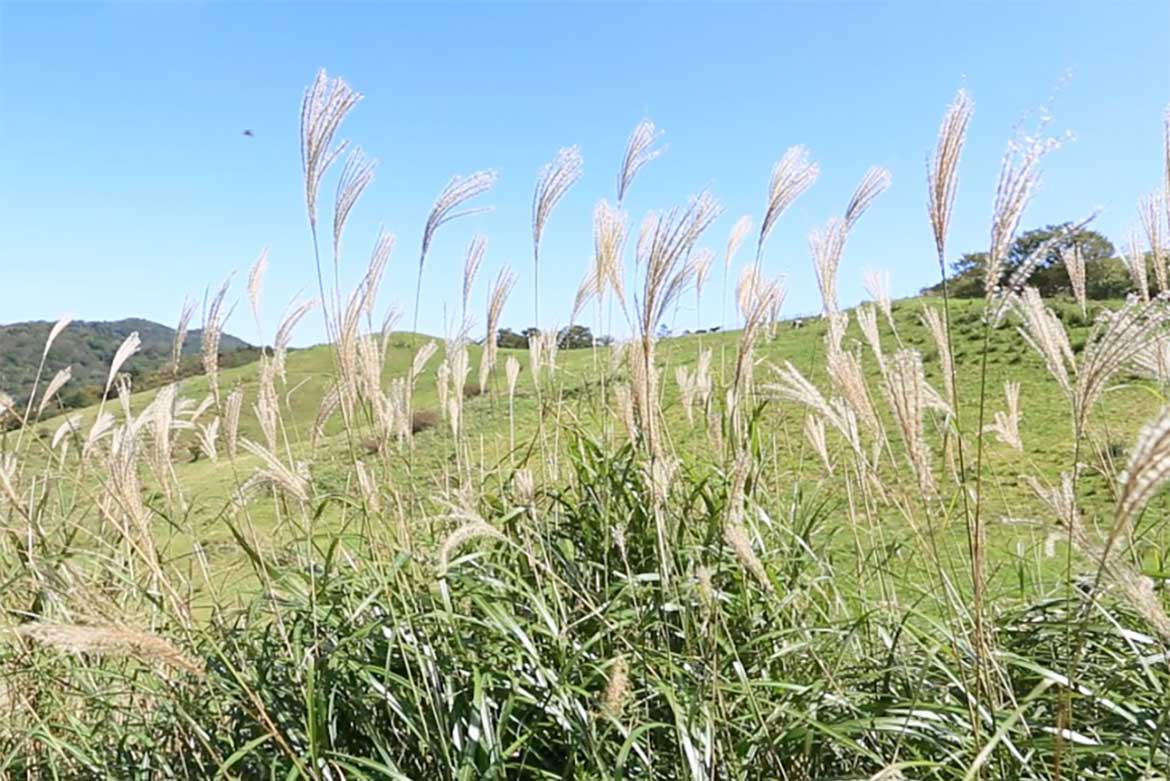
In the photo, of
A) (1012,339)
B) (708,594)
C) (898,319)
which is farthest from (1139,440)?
(898,319)

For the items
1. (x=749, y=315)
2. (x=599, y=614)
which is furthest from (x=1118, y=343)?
(x=599, y=614)

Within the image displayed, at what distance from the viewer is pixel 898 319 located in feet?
37.2

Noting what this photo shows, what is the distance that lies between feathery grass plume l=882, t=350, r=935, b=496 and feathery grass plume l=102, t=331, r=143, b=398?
1769 mm

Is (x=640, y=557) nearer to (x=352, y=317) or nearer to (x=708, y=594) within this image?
(x=708, y=594)

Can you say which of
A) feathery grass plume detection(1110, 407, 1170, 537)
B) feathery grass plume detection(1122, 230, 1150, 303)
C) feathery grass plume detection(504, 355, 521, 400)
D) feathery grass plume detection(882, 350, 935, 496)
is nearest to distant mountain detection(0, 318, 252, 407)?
feathery grass plume detection(504, 355, 521, 400)

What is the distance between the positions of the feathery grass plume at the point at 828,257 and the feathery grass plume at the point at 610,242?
49cm

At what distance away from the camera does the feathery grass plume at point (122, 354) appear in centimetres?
196

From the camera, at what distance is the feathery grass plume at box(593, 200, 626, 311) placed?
78.2 inches

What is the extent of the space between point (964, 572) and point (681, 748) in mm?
1759

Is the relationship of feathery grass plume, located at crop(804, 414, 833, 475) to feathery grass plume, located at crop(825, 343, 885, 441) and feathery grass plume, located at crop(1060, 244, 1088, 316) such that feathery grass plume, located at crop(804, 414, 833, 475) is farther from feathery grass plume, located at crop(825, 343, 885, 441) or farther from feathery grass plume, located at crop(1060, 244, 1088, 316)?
feathery grass plume, located at crop(1060, 244, 1088, 316)

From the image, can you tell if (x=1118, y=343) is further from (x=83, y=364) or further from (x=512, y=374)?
(x=83, y=364)

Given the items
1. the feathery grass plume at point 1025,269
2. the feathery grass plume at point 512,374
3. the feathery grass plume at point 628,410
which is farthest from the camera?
the feathery grass plume at point 512,374

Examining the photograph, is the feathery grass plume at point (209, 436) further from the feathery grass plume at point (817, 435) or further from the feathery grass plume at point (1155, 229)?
the feathery grass plume at point (1155, 229)

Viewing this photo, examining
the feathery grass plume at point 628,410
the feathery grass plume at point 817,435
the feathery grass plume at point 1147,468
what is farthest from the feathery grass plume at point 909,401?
the feathery grass plume at point 628,410
